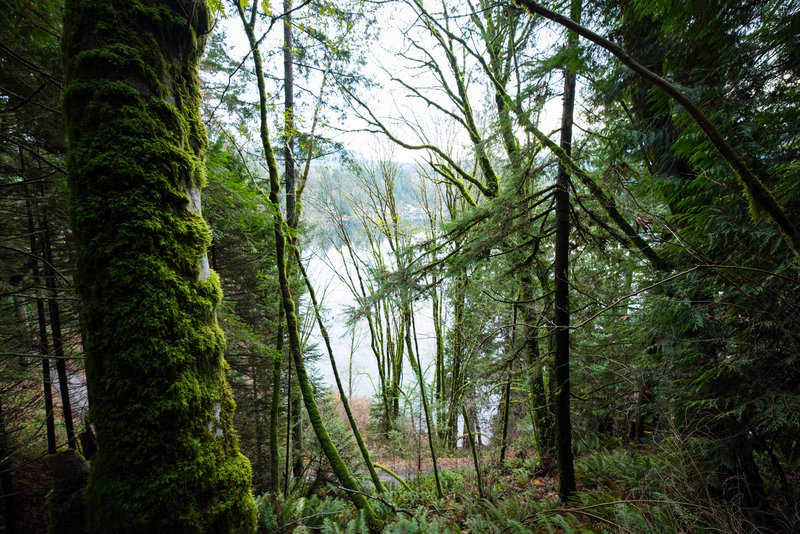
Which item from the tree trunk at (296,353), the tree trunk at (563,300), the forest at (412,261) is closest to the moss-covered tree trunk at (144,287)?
the forest at (412,261)

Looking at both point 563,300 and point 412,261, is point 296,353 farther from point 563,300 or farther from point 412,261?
point 563,300

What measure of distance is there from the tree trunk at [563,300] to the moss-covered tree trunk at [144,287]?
3.23 m

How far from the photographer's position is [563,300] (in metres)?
3.36

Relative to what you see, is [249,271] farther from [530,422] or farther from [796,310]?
[796,310]

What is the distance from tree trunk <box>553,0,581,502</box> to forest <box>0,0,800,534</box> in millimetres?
32

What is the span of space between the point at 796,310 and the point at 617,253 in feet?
5.73

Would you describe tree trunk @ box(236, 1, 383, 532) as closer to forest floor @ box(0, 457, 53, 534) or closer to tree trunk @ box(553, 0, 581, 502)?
tree trunk @ box(553, 0, 581, 502)

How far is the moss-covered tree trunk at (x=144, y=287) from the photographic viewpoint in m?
0.99

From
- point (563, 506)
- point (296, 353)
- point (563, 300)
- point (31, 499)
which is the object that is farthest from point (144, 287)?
point (31, 499)

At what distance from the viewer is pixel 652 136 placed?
3318mm

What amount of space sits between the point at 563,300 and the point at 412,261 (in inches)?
71.5

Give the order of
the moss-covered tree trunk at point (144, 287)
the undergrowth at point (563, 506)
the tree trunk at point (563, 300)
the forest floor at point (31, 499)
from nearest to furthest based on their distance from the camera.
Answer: the moss-covered tree trunk at point (144, 287)
the undergrowth at point (563, 506)
the tree trunk at point (563, 300)
the forest floor at point (31, 499)

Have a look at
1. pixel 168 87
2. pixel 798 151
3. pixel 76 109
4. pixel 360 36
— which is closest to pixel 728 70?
pixel 798 151

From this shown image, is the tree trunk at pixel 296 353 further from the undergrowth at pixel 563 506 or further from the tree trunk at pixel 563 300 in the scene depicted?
the tree trunk at pixel 563 300
